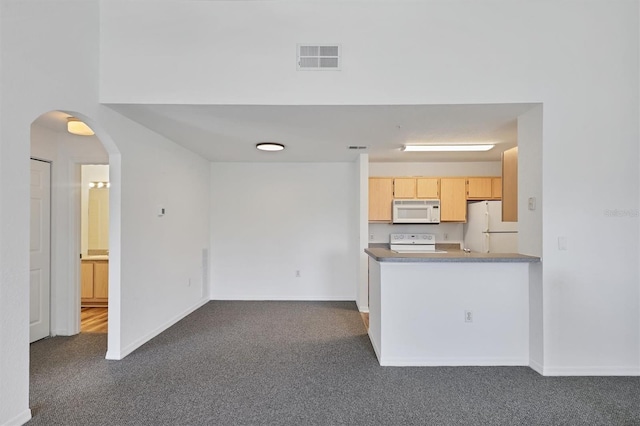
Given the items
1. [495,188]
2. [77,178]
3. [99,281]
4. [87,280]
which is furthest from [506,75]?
[87,280]

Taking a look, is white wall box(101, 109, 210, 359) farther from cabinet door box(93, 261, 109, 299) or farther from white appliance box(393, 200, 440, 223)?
white appliance box(393, 200, 440, 223)

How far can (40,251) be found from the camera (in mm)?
3846

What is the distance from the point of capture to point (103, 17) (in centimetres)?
292

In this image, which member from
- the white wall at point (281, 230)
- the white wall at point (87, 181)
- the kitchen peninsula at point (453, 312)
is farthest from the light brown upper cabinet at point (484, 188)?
the white wall at point (87, 181)

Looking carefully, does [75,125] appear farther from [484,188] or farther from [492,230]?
[484,188]

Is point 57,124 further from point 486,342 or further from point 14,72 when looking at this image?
point 486,342

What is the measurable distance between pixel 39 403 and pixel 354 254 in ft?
13.8

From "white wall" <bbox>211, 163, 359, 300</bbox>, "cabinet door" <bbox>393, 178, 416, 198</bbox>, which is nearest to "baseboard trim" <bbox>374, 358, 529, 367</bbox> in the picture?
"white wall" <bbox>211, 163, 359, 300</bbox>

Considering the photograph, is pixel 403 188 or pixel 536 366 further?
pixel 403 188

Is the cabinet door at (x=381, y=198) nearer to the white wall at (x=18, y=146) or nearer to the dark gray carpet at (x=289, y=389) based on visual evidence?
the dark gray carpet at (x=289, y=389)

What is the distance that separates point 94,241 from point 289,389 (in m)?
4.97

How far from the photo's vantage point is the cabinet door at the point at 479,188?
18.8 ft

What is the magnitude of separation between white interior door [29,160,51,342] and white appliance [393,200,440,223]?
4774 millimetres

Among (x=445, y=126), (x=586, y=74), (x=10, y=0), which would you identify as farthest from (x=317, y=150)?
(x=10, y=0)
